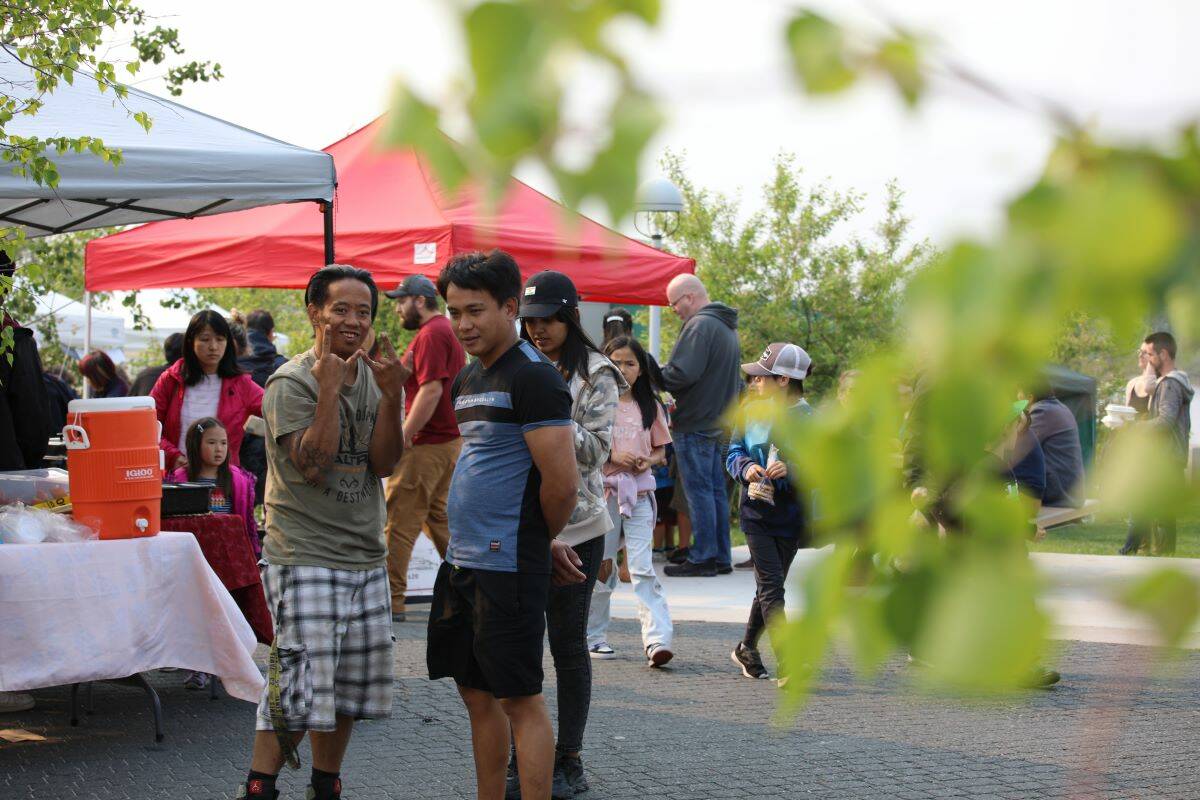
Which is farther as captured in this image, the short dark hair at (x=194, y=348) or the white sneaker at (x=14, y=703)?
the short dark hair at (x=194, y=348)

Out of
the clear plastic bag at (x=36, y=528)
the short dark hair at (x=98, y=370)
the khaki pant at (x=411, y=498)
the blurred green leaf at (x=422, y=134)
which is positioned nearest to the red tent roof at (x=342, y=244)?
the short dark hair at (x=98, y=370)

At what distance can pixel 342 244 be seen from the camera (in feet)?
33.2

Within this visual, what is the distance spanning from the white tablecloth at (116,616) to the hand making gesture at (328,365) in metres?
1.60

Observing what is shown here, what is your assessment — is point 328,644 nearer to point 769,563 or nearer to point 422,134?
point 769,563

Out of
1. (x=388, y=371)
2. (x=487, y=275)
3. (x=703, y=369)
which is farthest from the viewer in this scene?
(x=703, y=369)

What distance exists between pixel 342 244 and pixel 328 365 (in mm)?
5957

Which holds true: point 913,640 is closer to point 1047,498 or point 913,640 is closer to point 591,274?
point 1047,498

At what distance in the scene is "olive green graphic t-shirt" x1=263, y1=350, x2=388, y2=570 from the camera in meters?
4.42

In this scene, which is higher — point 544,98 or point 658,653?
point 544,98

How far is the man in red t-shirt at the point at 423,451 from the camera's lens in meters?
8.72

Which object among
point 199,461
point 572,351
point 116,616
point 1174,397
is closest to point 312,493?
point 572,351

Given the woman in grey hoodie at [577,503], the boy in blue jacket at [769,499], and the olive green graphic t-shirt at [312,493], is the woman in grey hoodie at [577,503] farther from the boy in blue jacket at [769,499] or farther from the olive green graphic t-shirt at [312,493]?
the boy in blue jacket at [769,499]

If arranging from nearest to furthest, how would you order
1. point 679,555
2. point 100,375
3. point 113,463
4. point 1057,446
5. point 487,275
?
point 487,275 → point 113,463 → point 1057,446 → point 100,375 → point 679,555

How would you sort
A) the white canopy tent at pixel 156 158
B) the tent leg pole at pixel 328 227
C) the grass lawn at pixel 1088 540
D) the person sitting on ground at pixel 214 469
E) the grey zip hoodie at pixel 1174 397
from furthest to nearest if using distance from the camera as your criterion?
the grass lawn at pixel 1088 540
the grey zip hoodie at pixel 1174 397
the tent leg pole at pixel 328 227
the person sitting on ground at pixel 214 469
the white canopy tent at pixel 156 158
